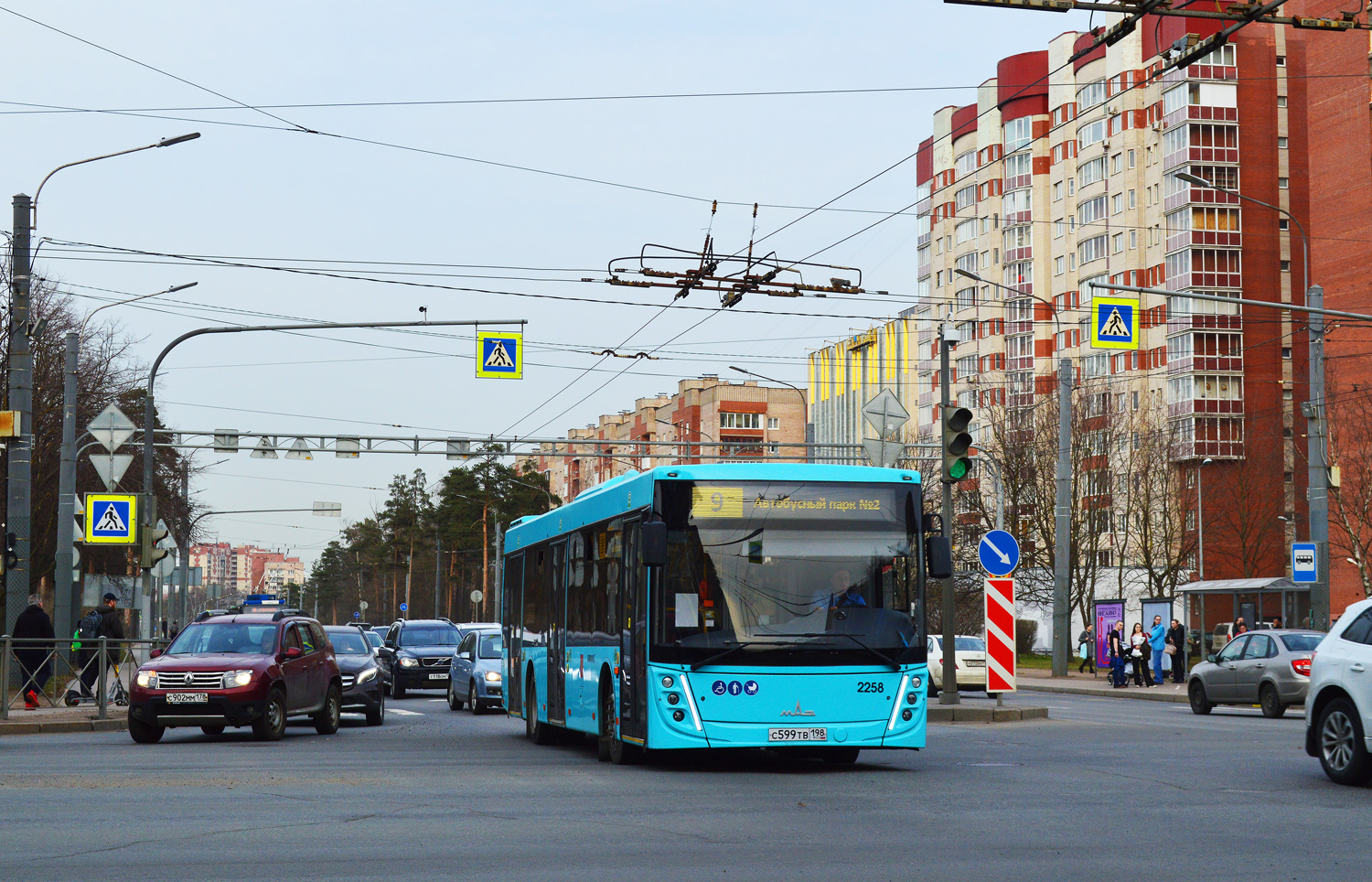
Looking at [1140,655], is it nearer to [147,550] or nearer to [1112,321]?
[1112,321]

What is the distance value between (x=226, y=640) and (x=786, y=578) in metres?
9.22

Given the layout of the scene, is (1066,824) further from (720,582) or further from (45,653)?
(45,653)

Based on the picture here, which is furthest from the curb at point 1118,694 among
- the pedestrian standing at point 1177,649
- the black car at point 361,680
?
the black car at point 361,680

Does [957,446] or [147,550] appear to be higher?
[957,446]

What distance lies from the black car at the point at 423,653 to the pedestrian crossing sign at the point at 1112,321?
14696 mm

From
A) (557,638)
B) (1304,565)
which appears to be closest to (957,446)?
(557,638)

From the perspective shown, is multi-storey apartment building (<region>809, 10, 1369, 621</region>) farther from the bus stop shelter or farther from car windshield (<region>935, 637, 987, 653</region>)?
car windshield (<region>935, 637, 987, 653</region>)

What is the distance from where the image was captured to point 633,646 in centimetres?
1576

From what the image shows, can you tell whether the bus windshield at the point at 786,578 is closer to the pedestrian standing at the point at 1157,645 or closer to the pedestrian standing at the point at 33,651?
the pedestrian standing at the point at 33,651

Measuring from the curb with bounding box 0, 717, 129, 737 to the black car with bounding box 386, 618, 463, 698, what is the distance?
12052 mm

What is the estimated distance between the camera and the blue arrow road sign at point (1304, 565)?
31.9m

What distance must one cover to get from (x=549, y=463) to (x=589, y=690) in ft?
589

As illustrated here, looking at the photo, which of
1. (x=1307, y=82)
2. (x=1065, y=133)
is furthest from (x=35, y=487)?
(x=1065, y=133)

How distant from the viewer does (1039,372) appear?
9081cm
